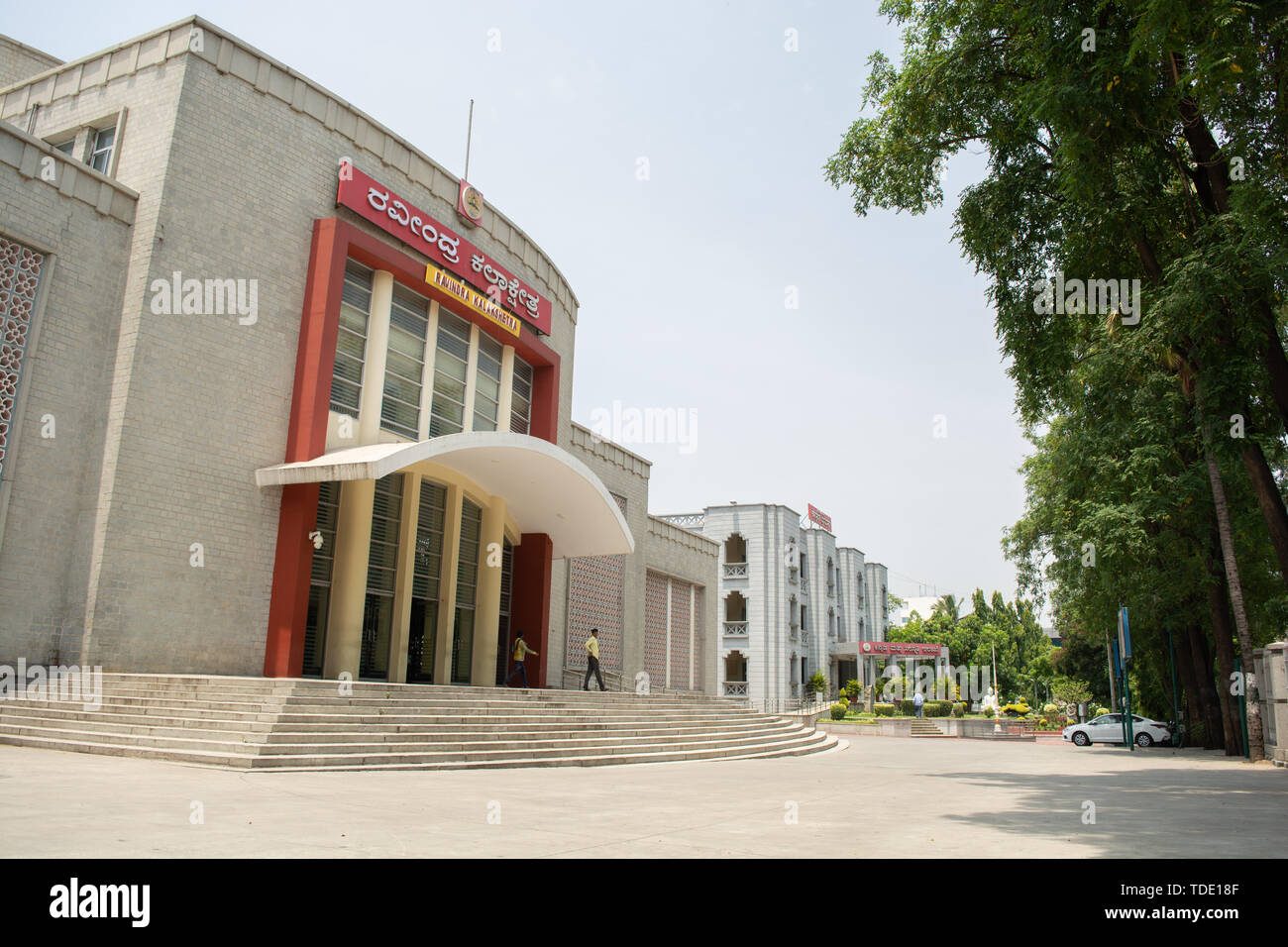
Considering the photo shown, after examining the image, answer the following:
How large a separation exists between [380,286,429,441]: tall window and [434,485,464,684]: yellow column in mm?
2168

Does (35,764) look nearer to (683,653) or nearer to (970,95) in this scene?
(970,95)

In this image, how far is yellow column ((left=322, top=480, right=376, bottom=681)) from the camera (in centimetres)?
1722

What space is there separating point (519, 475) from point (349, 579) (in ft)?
16.8

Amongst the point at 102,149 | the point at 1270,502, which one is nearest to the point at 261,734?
the point at 102,149

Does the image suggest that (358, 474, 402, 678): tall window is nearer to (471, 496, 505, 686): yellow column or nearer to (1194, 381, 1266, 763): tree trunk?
(471, 496, 505, 686): yellow column

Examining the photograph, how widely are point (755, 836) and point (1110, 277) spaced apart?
1220 centimetres

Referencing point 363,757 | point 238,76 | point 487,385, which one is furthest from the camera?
point 487,385

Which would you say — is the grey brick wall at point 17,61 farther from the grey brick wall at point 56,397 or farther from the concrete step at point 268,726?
the concrete step at point 268,726

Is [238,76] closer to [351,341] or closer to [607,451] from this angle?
[351,341]

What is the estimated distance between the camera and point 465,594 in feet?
71.6

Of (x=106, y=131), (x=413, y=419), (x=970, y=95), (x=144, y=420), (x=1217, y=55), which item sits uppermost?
(x=106, y=131)

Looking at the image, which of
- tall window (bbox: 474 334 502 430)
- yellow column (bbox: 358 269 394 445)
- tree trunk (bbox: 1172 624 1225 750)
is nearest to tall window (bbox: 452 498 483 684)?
tall window (bbox: 474 334 502 430)

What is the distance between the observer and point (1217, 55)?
30.8ft

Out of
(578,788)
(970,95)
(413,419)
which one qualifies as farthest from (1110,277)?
(413,419)
